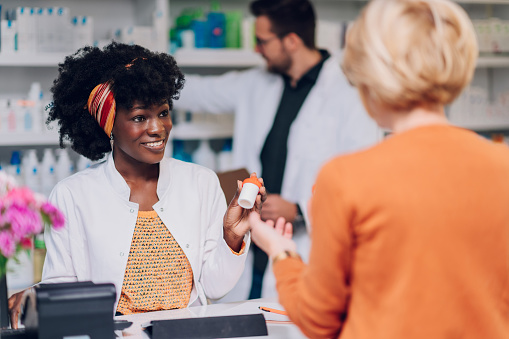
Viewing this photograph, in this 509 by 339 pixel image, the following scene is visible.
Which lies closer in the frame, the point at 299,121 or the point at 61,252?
the point at 61,252

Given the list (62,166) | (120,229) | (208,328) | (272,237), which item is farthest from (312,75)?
(272,237)

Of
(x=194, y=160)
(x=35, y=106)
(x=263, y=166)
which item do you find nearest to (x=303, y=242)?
(x=263, y=166)

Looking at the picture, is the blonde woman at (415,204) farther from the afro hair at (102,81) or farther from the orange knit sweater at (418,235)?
the afro hair at (102,81)

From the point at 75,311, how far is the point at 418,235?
77cm

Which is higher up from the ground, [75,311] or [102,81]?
[102,81]

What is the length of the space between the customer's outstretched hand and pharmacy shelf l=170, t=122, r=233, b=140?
204 centimetres

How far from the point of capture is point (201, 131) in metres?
3.51

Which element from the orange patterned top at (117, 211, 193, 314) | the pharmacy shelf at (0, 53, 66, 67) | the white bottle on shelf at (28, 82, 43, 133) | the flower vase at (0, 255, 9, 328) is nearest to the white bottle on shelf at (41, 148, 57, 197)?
the white bottle on shelf at (28, 82, 43, 133)

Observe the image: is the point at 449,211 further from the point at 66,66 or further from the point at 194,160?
the point at 194,160

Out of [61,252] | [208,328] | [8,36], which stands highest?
[8,36]

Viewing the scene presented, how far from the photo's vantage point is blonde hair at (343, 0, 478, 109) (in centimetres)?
107

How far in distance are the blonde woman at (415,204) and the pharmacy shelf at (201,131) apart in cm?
239

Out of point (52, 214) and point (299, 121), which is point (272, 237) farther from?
point (299, 121)

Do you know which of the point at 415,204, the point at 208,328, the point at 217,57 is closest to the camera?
the point at 415,204
